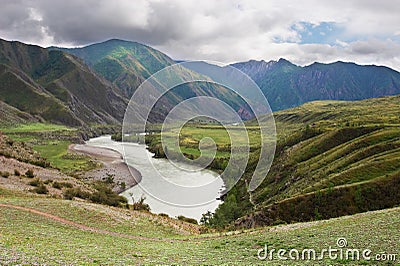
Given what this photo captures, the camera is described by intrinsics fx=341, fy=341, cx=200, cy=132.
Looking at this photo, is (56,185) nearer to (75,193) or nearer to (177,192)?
(75,193)

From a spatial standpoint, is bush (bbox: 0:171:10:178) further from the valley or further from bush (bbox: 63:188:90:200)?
bush (bbox: 63:188:90:200)

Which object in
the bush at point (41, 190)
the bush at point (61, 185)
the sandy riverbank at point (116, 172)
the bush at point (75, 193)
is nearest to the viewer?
the bush at point (41, 190)

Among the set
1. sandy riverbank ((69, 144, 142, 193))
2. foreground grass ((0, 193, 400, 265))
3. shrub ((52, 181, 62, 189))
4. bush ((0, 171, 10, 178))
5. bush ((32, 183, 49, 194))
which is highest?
sandy riverbank ((69, 144, 142, 193))

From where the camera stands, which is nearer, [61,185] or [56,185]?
[56,185]

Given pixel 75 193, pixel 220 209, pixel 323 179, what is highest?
pixel 323 179

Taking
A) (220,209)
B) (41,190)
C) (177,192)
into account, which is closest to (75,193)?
(41,190)

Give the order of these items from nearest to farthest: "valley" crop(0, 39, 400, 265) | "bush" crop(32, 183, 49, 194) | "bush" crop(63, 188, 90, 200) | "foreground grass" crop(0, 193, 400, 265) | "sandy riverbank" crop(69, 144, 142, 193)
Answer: "foreground grass" crop(0, 193, 400, 265)
"valley" crop(0, 39, 400, 265)
"bush" crop(32, 183, 49, 194)
"bush" crop(63, 188, 90, 200)
"sandy riverbank" crop(69, 144, 142, 193)

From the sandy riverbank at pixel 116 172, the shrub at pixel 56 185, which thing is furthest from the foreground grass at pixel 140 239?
the sandy riverbank at pixel 116 172

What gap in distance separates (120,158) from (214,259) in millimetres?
122716

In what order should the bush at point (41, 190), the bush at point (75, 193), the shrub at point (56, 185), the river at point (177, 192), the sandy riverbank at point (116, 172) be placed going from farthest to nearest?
the sandy riverbank at point (116, 172) → the river at point (177, 192) → the shrub at point (56, 185) → the bush at point (75, 193) → the bush at point (41, 190)

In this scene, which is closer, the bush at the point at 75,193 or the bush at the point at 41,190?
the bush at the point at 41,190

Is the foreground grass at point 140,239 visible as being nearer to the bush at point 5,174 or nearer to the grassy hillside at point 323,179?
the grassy hillside at point 323,179

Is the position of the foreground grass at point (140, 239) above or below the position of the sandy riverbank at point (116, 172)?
below

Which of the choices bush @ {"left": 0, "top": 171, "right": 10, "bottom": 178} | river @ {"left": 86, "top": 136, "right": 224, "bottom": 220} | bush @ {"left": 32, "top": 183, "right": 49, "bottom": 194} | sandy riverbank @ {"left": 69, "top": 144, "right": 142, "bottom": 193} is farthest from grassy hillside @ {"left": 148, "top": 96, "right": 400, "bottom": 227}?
sandy riverbank @ {"left": 69, "top": 144, "right": 142, "bottom": 193}
